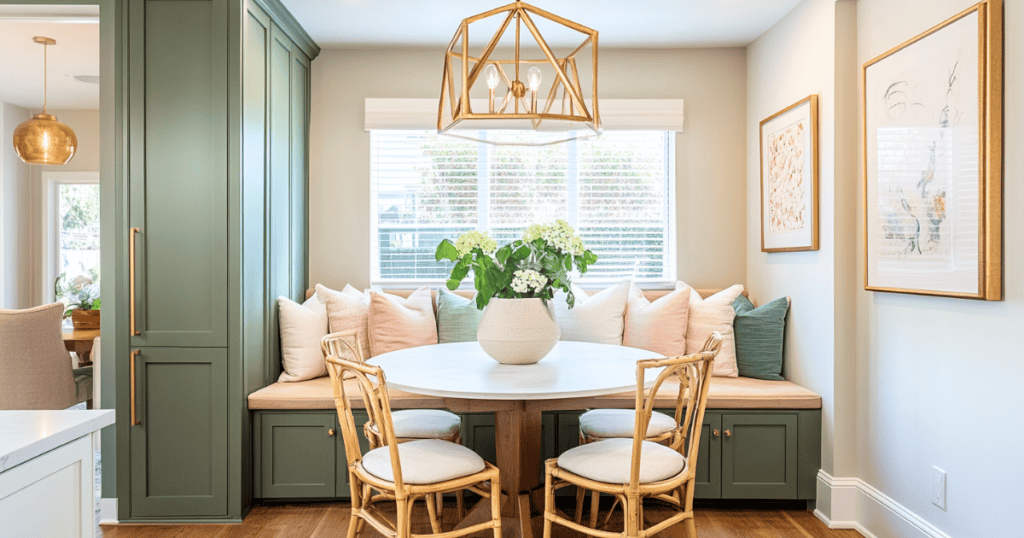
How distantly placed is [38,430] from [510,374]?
4.47 feet

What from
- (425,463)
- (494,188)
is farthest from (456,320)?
(425,463)

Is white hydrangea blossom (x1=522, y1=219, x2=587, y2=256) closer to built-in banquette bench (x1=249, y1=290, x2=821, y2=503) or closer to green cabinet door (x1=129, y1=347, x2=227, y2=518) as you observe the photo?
built-in banquette bench (x1=249, y1=290, x2=821, y2=503)

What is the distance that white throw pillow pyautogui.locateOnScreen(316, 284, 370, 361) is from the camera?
11.2ft

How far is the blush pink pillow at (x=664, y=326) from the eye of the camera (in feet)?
11.1

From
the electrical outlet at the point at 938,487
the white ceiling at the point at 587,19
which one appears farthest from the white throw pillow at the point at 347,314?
the electrical outlet at the point at 938,487

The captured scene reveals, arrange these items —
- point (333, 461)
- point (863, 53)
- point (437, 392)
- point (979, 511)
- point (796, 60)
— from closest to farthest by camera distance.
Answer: point (437, 392) → point (979, 511) → point (863, 53) → point (333, 461) → point (796, 60)

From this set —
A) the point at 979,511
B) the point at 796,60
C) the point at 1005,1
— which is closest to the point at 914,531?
the point at 979,511

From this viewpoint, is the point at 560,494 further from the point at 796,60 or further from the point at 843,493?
the point at 796,60

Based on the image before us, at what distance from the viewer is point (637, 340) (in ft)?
11.3

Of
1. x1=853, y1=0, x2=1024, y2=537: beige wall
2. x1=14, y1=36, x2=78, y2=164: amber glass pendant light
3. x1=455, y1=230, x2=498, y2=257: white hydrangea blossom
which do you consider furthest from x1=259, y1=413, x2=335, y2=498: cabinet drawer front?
x1=14, y1=36, x2=78, y2=164: amber glass pendant light

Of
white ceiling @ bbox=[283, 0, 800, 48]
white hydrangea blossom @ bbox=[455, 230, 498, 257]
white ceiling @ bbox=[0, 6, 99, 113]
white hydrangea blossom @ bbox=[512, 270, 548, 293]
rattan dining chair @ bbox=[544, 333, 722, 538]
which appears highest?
white ceiling @ bbox=[0, 6, 99, 113]

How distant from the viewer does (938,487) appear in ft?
7.54

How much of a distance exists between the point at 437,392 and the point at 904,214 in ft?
6.15

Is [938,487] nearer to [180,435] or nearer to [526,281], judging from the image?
[526,281]
